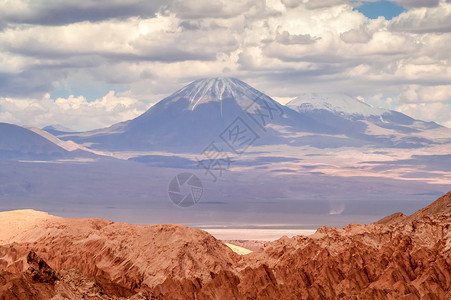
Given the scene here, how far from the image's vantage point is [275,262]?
97.8m

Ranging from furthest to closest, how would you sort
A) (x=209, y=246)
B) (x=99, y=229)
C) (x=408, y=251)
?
(x=99, y=229) → (x=209, y=246) → (x=408, y=251)

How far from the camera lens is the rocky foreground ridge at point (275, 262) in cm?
8912

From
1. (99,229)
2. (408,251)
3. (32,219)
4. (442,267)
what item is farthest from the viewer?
(32,219)

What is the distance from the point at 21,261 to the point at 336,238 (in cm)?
3821

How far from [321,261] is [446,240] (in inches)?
554

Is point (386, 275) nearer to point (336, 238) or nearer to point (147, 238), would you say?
point (336, 238)

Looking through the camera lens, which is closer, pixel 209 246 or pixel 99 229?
pixel 209 246

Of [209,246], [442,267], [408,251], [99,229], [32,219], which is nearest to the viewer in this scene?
[442,267]

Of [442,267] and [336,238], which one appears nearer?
[442,267]

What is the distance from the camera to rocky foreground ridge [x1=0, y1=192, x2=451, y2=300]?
292 feet

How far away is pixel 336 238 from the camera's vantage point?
326ft

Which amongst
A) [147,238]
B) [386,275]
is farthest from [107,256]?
[386,275]

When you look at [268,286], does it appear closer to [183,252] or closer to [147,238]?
[183,252]

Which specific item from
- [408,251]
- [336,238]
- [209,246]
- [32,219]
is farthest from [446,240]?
[32,219]
